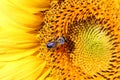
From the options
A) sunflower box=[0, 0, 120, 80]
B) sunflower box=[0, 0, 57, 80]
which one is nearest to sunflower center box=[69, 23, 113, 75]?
sunflower box=[0, 0, 120, 80]

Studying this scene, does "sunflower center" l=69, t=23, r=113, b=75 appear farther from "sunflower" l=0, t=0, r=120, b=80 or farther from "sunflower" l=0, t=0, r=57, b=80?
"sunflower" l=0, t=0, r=57, b=80

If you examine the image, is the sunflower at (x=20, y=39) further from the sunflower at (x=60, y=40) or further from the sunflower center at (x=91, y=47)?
the sunflower center at (x=91, y=47)

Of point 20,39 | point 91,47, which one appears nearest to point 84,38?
point 91,47

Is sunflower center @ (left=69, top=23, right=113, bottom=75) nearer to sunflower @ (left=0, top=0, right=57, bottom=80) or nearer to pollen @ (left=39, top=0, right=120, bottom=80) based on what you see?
pollen @ (left=39, top=0, right=120, bottom=80)

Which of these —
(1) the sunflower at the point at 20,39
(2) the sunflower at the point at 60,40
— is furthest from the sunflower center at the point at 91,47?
(1) the sunflower at the point at 20,39

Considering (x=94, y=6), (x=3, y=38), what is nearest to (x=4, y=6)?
(x=3, y=38)

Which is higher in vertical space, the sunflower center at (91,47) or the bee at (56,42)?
the bee at (56,42)

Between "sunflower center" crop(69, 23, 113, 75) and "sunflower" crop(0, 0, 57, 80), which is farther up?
"sunflower" crop(0, 0, 57, 80)

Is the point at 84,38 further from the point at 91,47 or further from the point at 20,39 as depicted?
the point at 20,39
